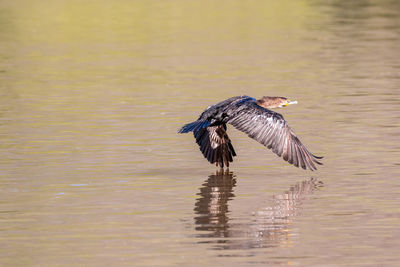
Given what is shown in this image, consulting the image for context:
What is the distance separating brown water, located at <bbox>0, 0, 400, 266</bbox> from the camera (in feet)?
32.4

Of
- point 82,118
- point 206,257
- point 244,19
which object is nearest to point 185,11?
point 244,19

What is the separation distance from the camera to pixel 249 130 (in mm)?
12445

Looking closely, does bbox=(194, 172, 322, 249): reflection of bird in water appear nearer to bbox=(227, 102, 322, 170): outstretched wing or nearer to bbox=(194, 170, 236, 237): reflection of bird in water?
bbox=(194, 170, 236, 237): reflection of bird in water

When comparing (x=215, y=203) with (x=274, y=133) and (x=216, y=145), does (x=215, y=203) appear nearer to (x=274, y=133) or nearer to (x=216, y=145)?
(x=274, y=133)

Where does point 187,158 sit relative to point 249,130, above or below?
below

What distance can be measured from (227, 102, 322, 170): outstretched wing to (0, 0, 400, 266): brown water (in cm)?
39

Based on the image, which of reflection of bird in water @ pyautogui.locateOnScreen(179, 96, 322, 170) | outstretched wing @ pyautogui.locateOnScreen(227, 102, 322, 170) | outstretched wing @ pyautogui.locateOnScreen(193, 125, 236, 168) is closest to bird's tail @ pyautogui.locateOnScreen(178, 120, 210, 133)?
reflection of bird in water @ pyautogui.locateOnScreen(179, 96, 322, 170)

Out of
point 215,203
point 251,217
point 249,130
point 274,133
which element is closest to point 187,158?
point 249,130

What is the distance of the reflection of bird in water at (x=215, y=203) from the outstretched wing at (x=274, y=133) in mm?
786

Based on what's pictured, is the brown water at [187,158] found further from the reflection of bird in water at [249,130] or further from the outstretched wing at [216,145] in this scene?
the reflection of bird in water at [249,130]

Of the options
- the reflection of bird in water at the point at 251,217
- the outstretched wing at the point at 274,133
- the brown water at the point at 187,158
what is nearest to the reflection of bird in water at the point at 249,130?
the outstretched wing at the point at 274,133

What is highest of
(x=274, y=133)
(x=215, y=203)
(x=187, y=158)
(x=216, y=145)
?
(x=274, y=133)

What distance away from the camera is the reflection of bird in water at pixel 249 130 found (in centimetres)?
1223

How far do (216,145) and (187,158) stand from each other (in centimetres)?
70
